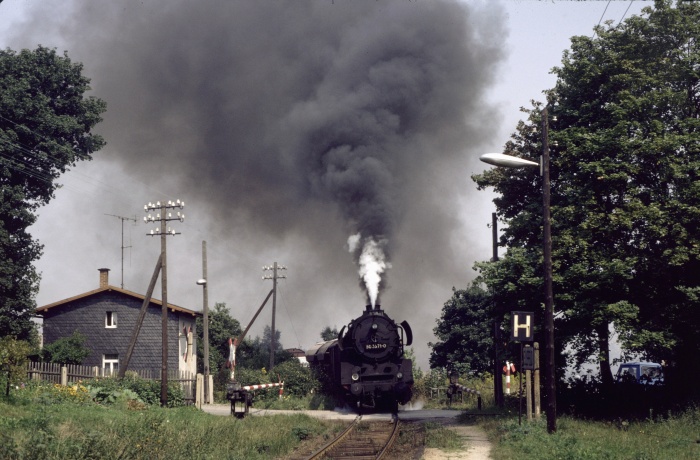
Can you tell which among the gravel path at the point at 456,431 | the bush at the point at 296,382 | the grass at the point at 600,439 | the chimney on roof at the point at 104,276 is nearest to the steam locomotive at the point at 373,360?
A: the gravel path at the point at 456,431

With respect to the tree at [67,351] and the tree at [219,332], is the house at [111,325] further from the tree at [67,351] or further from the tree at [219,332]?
the tree at [219,332]

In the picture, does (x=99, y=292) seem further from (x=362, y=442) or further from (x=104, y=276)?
(x=362, y=442)

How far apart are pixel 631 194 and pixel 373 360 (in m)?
9.63

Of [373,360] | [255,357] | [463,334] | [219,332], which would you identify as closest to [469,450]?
[373,360]

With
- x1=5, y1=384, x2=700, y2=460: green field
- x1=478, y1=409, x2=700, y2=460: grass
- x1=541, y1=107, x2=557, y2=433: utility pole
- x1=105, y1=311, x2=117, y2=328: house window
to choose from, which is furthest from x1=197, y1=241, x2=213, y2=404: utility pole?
x1=541, y1=107, x2=557, y2=433: utility pole

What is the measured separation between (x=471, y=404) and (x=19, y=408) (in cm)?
1904

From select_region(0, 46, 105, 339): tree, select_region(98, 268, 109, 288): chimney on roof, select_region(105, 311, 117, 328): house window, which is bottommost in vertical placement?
select_region(105, 311, 117, 328): house window

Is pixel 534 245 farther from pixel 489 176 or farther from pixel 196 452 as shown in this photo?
pixel 196 452

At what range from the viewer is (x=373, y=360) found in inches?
928

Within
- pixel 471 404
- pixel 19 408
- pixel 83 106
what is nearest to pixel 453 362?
pixel 471 404

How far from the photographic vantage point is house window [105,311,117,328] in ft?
129

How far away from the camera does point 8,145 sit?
34781mm

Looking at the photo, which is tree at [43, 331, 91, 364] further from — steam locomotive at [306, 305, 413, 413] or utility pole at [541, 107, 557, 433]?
utility pole at [541, 107, 557, 433]

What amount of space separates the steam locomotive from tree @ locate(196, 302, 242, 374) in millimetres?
26197
